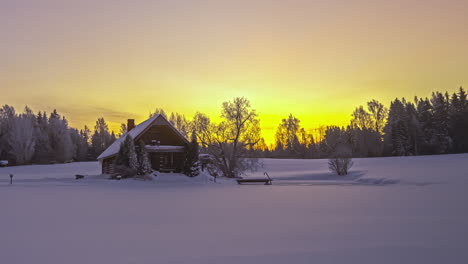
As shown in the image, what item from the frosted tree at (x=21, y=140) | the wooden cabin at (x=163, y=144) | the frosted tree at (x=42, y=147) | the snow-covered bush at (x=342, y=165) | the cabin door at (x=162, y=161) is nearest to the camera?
the wooden cabin at (x=163, y=144)

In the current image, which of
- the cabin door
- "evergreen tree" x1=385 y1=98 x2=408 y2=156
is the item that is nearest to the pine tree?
the cabin door

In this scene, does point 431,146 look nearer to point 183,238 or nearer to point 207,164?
point 207,164

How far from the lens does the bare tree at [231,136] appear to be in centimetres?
3803

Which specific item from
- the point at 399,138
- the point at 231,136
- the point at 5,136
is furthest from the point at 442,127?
the point at 5,136

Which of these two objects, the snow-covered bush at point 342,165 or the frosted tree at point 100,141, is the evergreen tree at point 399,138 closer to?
the snow-covered bush at point 342,165

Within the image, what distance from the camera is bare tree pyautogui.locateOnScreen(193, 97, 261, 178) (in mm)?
38031

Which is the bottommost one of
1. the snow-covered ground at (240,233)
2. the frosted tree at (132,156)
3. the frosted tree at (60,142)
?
the snow-covered ground at (240,233)

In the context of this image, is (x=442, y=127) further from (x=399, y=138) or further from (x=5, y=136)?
(x=5, y=136)

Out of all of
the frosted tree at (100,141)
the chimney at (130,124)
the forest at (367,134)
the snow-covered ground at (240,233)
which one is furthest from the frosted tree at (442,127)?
the frosted tree at (100,141)

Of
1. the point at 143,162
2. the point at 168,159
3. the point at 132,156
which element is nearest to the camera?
the point at 132,156

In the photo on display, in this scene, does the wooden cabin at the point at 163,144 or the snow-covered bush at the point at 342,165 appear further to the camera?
the snow-covered bush at the point at 342,165

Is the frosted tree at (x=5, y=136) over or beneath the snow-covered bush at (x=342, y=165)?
over

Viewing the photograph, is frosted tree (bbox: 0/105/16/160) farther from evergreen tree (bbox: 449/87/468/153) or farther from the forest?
evergreen tree (bbox: 449/87/468/153)

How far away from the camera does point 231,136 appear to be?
1537 inches
